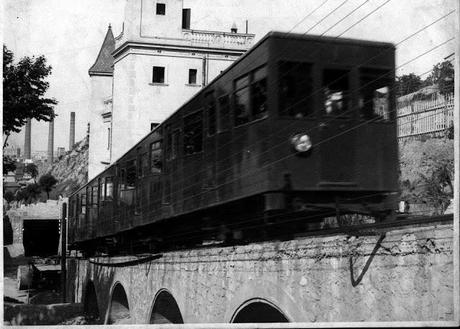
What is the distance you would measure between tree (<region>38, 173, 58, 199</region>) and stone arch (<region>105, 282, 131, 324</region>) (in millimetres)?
2601

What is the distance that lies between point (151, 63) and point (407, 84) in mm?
2811

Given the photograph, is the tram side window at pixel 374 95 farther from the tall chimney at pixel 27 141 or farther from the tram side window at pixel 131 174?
the tram side window at pixel 131 174

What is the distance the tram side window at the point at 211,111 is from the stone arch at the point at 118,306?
339cm

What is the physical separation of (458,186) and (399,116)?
1227 mm

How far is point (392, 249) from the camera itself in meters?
4.06

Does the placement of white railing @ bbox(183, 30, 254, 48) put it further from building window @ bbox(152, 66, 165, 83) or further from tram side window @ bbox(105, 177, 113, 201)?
tram side window @ bbox(105, 177, 113, 201)

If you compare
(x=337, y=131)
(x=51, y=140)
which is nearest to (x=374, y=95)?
(x=337, y=131)

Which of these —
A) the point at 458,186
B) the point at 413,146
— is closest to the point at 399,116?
the point at 413,146

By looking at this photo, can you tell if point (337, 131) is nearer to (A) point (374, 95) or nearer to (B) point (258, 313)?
(A) point (374, 95)

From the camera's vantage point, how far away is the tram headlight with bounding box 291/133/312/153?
5.51 metres

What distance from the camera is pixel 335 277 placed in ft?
14.9

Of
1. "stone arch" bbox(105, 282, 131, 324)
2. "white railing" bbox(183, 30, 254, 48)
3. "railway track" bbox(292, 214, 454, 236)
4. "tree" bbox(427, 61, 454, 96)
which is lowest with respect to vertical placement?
"stone arch" bbox(105, 282, 131, 324)

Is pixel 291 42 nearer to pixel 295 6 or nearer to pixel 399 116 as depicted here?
pixel 295 6

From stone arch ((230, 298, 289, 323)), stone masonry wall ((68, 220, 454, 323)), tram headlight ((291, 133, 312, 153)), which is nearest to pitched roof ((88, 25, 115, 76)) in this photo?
tram headlight ((291, 133, 312, 153))
